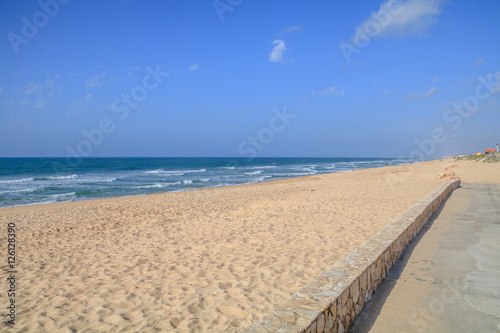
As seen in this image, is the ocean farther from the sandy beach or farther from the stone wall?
the stone wall

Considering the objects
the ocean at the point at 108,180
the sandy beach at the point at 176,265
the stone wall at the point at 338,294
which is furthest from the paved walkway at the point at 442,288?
the ocean at the point at 108,180

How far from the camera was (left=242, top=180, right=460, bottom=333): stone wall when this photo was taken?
8.67ft

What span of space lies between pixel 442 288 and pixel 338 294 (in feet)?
5.72

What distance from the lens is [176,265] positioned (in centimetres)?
546

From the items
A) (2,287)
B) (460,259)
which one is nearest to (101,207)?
(2,287)

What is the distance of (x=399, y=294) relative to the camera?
3840mm

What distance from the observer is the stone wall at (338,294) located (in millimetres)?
2643

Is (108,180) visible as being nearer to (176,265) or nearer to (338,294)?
(176,265)

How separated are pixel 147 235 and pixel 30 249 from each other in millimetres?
2447

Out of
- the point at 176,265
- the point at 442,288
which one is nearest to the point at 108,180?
the point at 176,265

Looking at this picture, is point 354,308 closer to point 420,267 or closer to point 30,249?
point 420,267

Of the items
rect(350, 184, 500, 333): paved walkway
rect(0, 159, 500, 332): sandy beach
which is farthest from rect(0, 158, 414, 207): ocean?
rect(350, 184, 500, 333): paved walkway

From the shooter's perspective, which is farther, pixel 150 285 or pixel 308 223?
pixel 308 223

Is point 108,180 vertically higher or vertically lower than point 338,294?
lower
